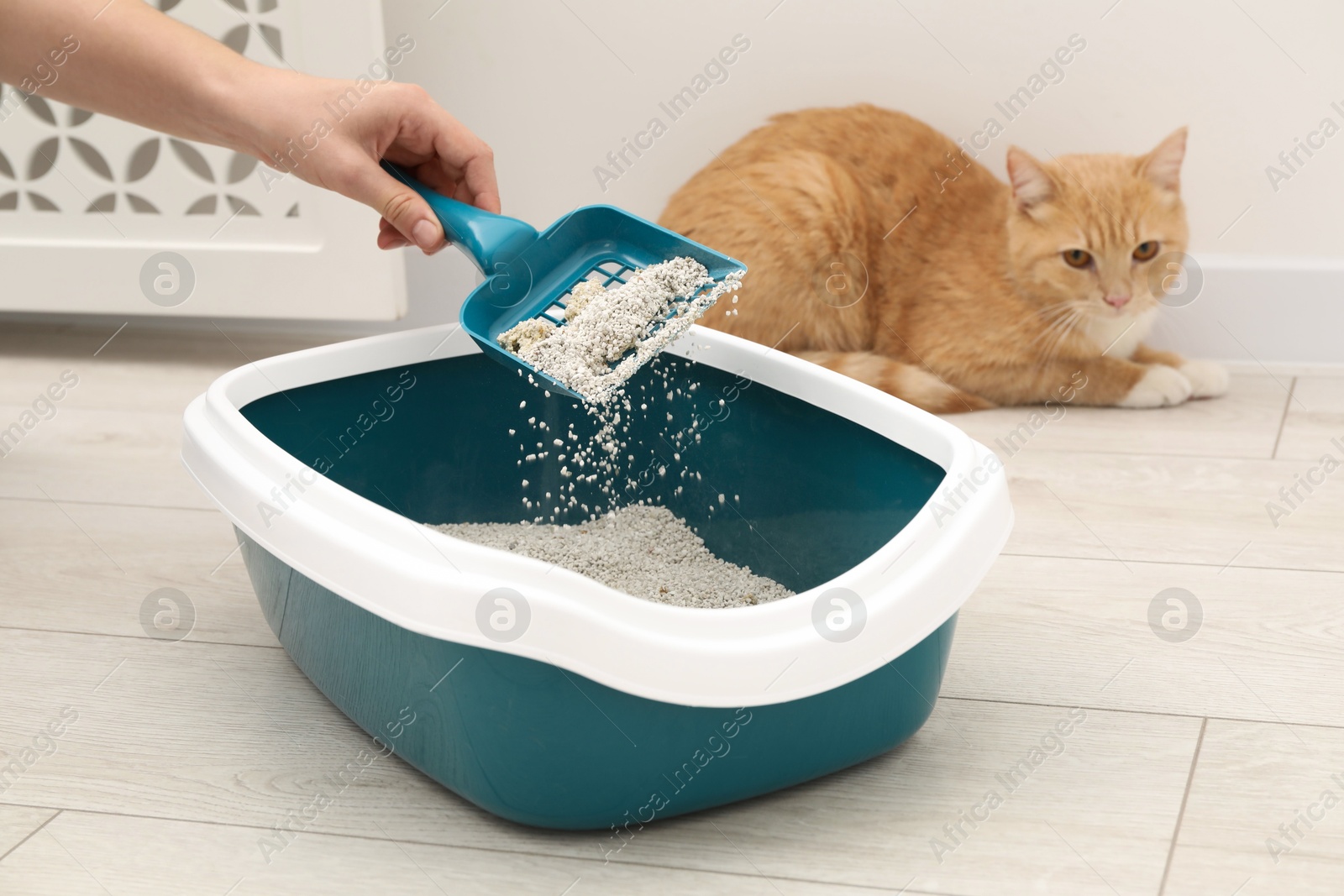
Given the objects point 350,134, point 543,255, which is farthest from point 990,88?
point 350,134

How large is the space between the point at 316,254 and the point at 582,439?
646mm

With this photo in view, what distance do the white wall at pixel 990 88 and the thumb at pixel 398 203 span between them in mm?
722

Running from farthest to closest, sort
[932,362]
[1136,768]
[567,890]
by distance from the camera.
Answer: [932,362] → [1136,768] → [567,890]

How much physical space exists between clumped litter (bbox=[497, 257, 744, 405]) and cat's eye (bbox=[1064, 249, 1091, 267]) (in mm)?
619

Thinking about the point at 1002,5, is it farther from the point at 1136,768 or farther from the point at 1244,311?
the point at 1136,768

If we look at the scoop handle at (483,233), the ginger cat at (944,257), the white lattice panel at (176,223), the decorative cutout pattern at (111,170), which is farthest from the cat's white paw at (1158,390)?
the decorative cutout pattern at (111,170)

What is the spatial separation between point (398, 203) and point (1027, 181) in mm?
760

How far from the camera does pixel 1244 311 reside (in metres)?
1.50

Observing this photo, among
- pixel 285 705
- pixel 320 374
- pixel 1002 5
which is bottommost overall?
pixel 285 705

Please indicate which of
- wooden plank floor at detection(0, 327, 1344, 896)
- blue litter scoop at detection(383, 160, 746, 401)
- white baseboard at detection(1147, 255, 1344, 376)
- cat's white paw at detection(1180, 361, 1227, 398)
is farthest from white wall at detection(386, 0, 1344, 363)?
blue litter scoop at detection(383, 160, 746, 401)

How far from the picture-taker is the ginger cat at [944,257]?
130cm

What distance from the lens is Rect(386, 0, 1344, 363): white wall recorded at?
142 cm

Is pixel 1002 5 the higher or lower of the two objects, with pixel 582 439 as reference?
higher

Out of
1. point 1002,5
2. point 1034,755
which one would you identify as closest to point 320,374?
point 1034,755
